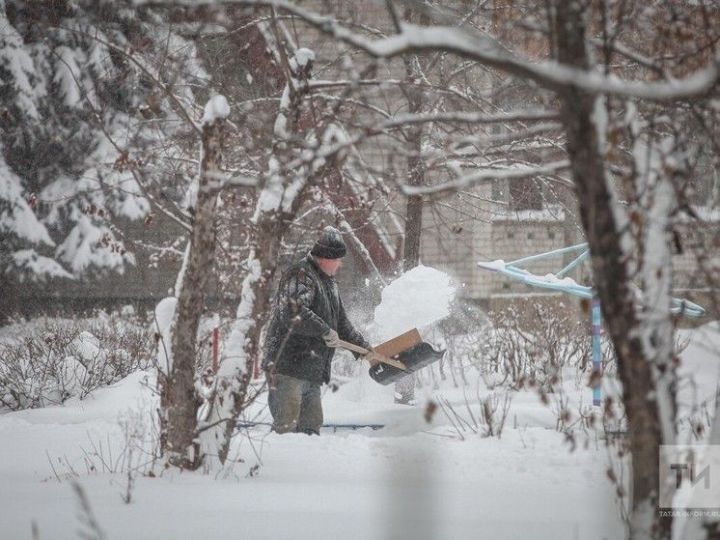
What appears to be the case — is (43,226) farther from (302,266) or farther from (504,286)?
(302,266)

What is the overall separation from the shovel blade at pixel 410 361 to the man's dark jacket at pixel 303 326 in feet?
1.29

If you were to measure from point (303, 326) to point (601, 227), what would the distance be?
3.71 m

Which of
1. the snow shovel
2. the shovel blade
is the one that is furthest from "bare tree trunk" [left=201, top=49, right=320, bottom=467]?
the shovel blade

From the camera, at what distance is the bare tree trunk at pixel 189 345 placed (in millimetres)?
4648

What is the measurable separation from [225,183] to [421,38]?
3.91ft

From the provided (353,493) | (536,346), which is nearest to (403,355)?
(353,493)

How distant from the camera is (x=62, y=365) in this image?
9.01 meters

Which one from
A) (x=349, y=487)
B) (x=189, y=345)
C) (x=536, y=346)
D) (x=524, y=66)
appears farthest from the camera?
(x=536, y=346)

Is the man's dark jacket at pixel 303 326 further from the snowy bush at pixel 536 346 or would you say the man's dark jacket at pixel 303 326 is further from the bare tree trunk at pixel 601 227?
the bare tree trunk at pixel 601 227

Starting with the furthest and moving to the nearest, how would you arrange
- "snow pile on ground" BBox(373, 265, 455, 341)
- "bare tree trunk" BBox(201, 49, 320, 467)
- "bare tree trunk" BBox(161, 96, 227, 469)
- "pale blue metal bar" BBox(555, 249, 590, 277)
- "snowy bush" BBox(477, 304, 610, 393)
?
1. "snowy bush" BBox(477, 304, 610, 393)
2. "snow pile on ground" BBox(373, 265, 455, 341)
3. "pale blue metal bar" BBox(555, 249, 590, 277)
4. "bare tree trunk" BBox(201, 49, 320, 467)
5. "bare tree trunk" BBox(161, 96, 227, 469)

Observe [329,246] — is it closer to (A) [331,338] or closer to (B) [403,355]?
(A) [331,338]

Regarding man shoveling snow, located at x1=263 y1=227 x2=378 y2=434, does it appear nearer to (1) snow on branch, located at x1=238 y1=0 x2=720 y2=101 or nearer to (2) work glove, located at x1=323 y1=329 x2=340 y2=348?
(2) work glove, located at x1=323 y1=329 x2=340 y2=348

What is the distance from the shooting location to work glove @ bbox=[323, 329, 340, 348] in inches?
236

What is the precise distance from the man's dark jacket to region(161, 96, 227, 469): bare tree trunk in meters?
1.25
